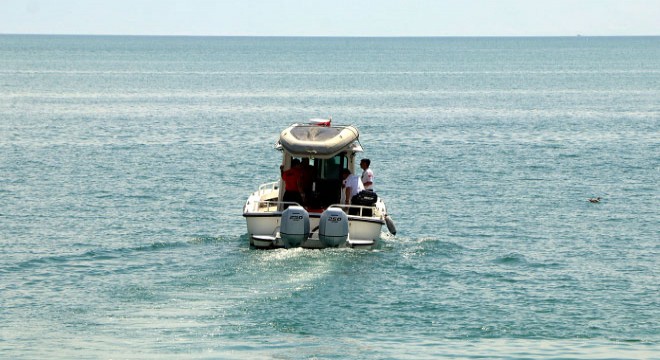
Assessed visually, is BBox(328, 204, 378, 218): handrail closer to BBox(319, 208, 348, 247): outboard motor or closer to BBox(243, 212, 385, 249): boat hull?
BBox(243, 212, 385, 249): boat hull

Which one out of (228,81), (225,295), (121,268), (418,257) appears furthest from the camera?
(228,81)

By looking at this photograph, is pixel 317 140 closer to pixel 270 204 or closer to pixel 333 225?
pixel 270 204

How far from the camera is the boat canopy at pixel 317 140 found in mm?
27469

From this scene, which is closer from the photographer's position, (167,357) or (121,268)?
(167,357)

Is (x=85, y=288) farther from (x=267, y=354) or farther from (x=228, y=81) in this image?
(x=228, y=81)

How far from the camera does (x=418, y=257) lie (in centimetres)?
2825

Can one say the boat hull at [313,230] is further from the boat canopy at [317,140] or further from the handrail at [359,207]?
the boat canopy at [317,140]

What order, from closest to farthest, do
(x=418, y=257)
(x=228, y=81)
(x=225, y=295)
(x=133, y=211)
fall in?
(x=225, y=295)
(x=418, y=257)
(x=133, y=211)
(x=228, y=81)

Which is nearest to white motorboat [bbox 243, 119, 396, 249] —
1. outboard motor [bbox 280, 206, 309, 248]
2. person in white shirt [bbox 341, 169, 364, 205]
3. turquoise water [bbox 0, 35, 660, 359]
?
outboard motor [bbox 280, 206, 309, 248]

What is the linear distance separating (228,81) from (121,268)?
102m

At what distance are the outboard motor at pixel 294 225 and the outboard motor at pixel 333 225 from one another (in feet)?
1.28

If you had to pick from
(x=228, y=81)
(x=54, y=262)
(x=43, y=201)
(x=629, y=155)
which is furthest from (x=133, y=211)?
(x=228, y=81)

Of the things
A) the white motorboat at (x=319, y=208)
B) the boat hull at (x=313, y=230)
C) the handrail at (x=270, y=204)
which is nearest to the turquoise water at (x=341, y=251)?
the boat hull at (x=313, y=230)

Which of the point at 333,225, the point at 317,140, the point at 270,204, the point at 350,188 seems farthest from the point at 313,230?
the point at 270,204
